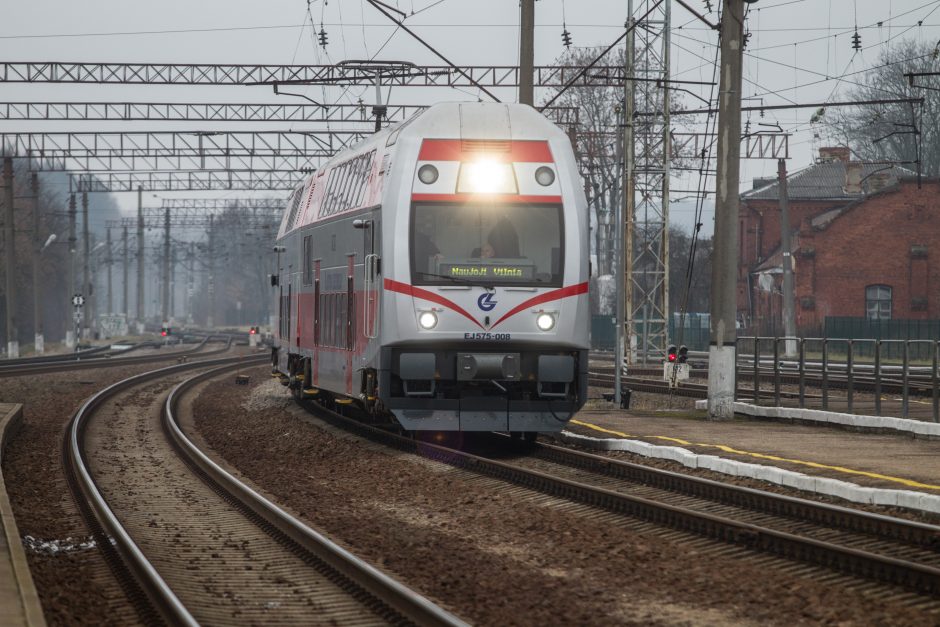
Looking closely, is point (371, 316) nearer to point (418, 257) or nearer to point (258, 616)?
point (418, 257)

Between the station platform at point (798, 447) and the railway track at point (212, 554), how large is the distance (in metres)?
4.88

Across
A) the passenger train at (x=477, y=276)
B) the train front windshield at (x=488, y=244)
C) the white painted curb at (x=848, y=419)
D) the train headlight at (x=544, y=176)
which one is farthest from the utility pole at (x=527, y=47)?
the train front windshield at (x=488, y=244)

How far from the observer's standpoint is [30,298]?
265 feet

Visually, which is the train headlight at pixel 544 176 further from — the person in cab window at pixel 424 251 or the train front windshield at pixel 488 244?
the person in cab window at pixel 424 251

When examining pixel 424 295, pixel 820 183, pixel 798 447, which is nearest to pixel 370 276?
pixel 424 295

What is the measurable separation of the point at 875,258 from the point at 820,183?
44.9 ft

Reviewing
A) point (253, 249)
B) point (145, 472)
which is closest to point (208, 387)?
point (145, 472)

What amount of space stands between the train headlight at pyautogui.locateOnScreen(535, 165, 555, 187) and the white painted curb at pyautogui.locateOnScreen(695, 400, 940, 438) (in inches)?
232

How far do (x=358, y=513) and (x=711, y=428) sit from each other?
8461mm

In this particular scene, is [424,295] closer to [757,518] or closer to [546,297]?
[546,297]

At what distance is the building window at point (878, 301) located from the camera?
61.6 metres

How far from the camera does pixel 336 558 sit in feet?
31.0

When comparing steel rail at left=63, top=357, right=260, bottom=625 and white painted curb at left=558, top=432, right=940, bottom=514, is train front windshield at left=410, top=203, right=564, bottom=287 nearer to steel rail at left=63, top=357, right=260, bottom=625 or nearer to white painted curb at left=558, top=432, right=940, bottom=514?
white painted curb at left=558, top=432, right=940, bottom=514

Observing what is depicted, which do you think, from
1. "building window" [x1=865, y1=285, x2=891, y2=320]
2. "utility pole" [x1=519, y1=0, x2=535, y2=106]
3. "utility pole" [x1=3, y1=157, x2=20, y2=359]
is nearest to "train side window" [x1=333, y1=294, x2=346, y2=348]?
"utility pole" [x1=519, y1=0, x2=535, y2=106]
